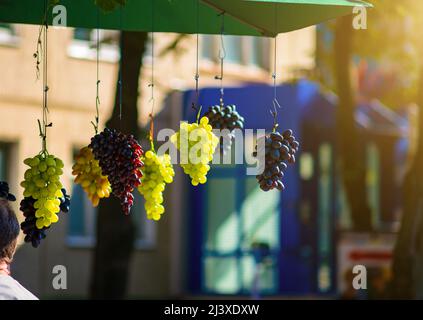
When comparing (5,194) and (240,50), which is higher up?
(240,50)

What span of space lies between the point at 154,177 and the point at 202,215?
1533cm

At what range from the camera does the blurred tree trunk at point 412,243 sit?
12.5 m

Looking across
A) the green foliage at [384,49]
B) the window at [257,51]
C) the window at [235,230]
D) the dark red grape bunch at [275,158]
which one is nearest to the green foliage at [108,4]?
the dark red grape bunch at [275,158]

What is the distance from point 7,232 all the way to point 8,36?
1520cm

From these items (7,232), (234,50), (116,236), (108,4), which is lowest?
(7,232)

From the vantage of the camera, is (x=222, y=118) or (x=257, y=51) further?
(x=257, y=51)

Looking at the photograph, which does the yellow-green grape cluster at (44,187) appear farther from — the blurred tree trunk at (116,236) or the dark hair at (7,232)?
the blurred tree trunk at (116,236)

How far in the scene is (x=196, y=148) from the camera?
639 cm

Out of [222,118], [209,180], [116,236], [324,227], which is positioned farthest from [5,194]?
[209,180]

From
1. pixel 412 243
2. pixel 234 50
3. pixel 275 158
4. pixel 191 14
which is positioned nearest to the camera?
pixel 275 158

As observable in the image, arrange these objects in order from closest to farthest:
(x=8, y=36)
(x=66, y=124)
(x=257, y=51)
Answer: (x=8, y=36), (x=66, y=124), (x=257, y=51)

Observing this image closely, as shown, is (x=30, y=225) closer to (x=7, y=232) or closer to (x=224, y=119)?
(x=7, y=232)

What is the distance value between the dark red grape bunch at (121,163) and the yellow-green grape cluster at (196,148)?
294 mm
